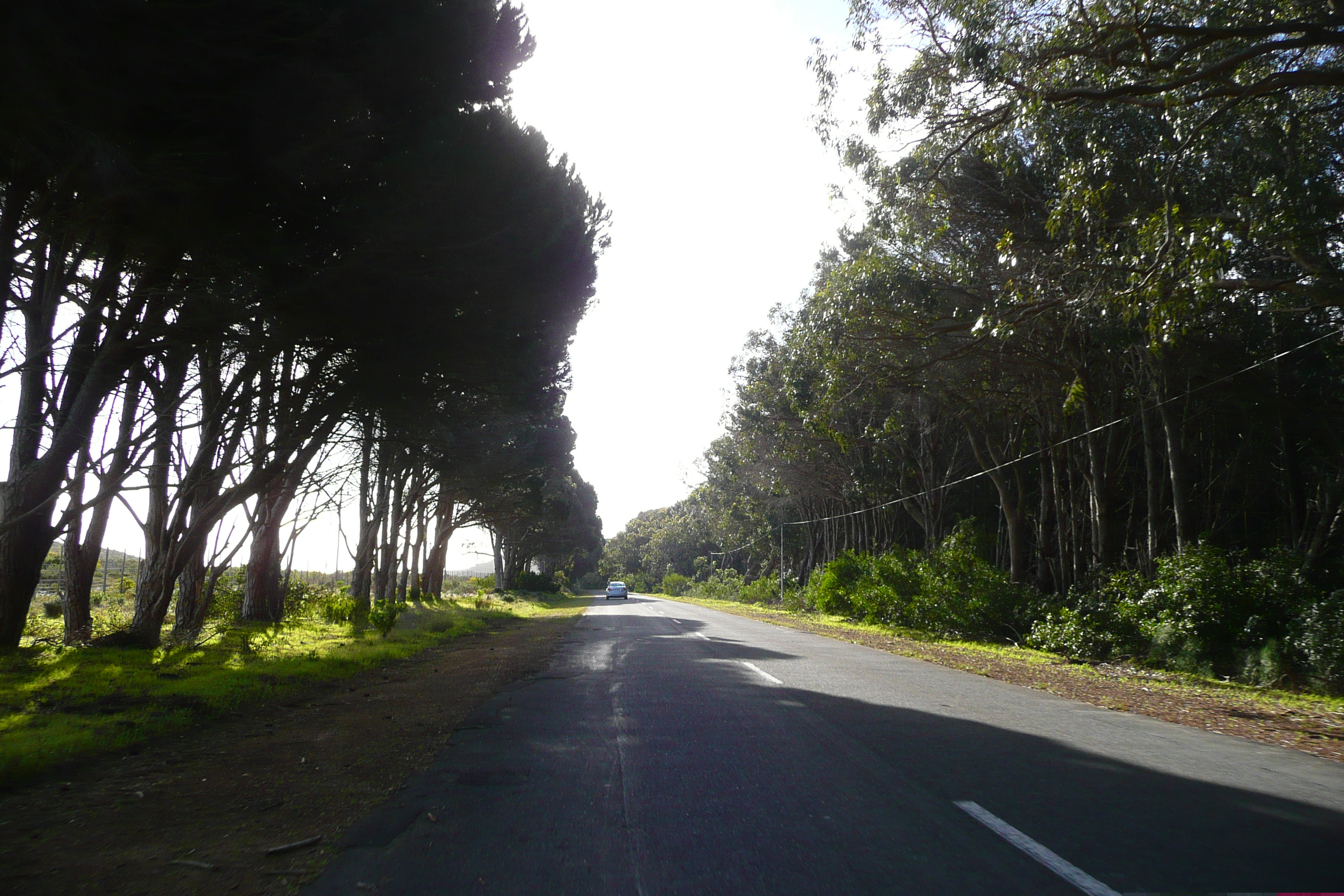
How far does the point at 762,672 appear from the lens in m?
13.1

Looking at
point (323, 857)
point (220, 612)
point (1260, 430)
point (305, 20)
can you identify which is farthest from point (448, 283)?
point (1260, 430)

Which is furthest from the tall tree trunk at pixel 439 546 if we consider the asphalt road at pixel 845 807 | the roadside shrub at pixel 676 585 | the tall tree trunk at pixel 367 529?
the roadside shrub at pixel 676 585

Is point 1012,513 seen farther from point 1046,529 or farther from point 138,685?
point 138,685

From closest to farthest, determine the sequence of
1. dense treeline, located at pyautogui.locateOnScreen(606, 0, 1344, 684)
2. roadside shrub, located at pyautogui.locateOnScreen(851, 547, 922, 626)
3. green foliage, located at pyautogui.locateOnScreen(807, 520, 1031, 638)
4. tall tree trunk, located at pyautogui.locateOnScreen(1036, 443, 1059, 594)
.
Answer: dense treeline, located at pyautogui.locateOnScreen(606, 0, 1344, 684), green foliage, located at pyautogui.locateOnScreen(807, 520, 1031, 638), tall tree trunk, located at pyautogui.locateOnScreen(1036, 443, 1059, 594), roadside shrub, located at pyautogui.locateOnScreen(851, 547, 922, 626)

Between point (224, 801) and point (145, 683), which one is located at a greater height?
point (145, 683)

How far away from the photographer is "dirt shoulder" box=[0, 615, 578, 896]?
14.1ft

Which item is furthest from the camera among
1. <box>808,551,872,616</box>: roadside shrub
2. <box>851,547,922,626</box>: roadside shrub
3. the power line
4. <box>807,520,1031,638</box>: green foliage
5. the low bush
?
the low bush

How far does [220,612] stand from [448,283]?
1549 cm

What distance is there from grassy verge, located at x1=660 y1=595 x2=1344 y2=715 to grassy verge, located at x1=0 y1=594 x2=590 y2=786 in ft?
34.0

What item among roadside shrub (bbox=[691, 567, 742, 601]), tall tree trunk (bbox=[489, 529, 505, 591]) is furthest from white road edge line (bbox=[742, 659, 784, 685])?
roadside shrub (bbox=[691, 567, 742, 601])

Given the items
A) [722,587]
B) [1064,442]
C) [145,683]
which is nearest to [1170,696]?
[1064,442]

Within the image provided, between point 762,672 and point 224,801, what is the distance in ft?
28.2

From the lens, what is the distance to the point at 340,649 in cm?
1582

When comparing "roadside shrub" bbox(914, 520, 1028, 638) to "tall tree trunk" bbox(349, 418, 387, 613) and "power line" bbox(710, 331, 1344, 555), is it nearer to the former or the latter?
"power line" bbox(710, 331, 1344, 555)
